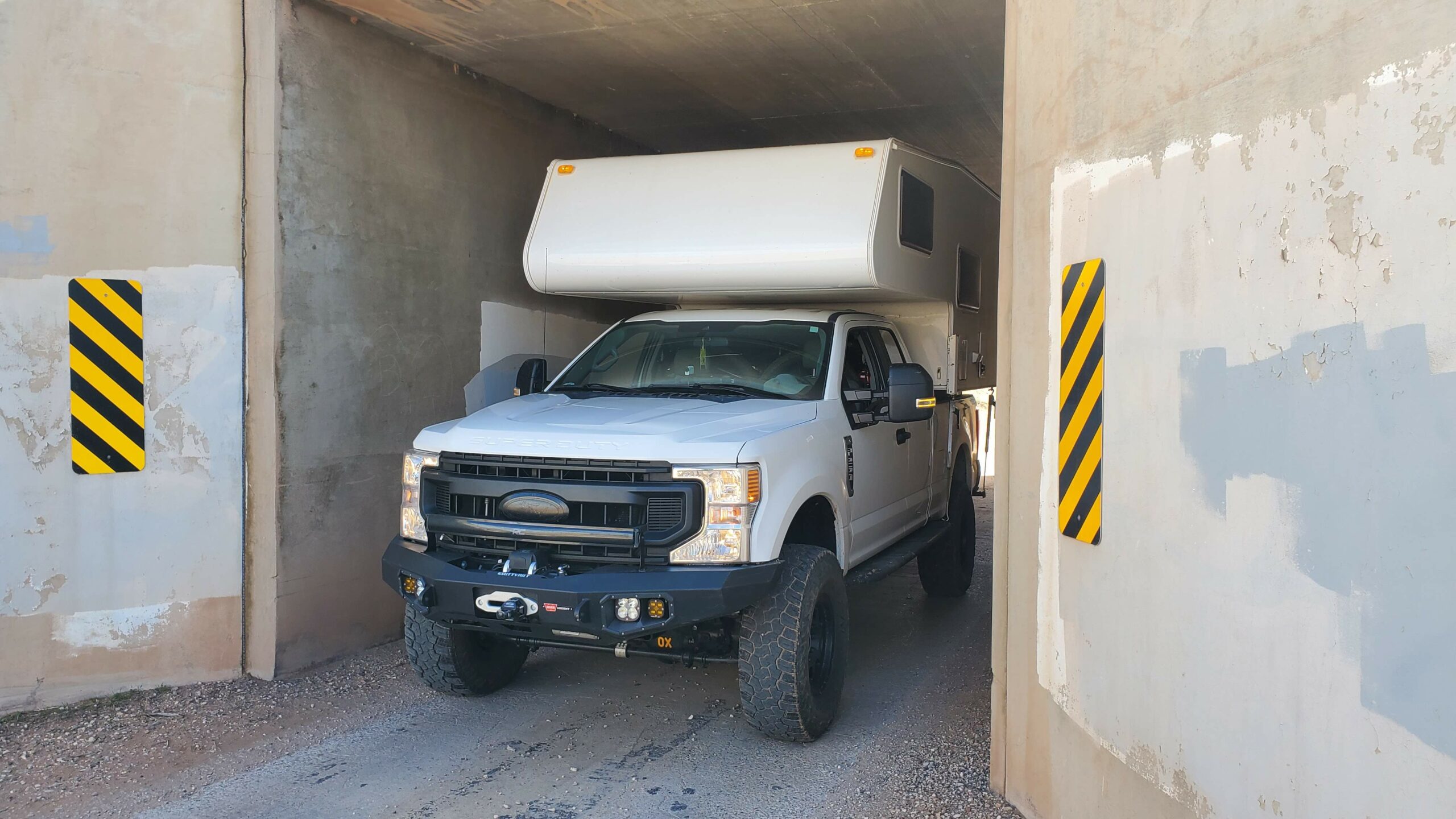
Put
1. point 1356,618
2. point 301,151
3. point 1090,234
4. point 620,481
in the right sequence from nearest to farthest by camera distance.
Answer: point 1356,618
point 1090,234
point 620,481
point 301,151

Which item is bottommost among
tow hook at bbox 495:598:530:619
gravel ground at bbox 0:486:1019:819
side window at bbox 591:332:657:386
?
gravel ground at bbox 0:486:1019:819

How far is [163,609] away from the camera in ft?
18.6

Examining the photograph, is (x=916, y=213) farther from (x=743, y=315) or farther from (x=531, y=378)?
(x=531, y=378)

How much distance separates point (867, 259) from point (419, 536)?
9.10 feet

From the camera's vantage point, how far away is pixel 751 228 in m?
6.09

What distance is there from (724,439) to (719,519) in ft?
1.18

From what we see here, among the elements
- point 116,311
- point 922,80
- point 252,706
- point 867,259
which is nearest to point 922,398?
point 867,259

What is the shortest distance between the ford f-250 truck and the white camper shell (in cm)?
2

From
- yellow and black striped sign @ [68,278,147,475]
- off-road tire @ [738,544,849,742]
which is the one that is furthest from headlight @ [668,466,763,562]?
yellow and black striped sign @ [68,278,147,475]

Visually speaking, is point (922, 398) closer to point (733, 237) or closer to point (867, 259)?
point (867, 259)

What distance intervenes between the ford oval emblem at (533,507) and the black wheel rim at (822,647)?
139 centimetres

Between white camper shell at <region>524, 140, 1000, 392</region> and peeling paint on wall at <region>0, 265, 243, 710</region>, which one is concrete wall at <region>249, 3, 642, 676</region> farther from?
white camper shell at <region>524, 140, 1000, 392</region>

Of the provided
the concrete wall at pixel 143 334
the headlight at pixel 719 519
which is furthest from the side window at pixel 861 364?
the concrete wall at pixel 143 334

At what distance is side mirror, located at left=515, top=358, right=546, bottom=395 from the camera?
20.9 ft
